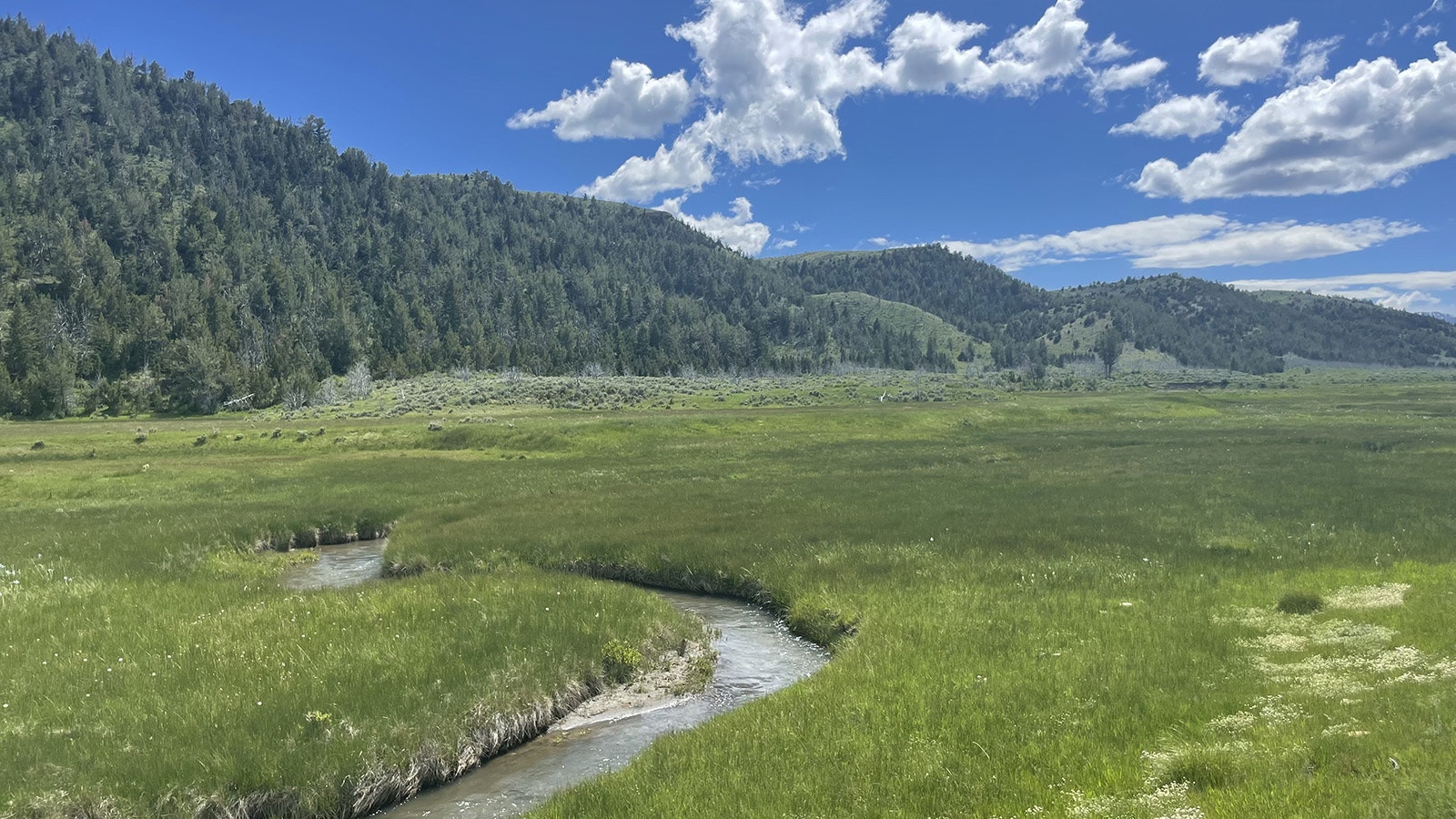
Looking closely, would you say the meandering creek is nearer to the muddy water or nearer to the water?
the water

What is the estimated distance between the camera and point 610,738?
14.9m

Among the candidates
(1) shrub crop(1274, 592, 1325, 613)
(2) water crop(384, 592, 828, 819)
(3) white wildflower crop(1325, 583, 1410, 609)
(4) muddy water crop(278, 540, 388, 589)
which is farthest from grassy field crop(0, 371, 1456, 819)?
(4) muddy water crop(278, 540, 388, 589)

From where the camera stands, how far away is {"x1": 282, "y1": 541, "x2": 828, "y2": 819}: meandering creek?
1266cm

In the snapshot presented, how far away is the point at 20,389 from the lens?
12100 centimetres

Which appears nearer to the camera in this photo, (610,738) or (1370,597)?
(610,738)

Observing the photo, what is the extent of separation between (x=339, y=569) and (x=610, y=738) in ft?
62.1

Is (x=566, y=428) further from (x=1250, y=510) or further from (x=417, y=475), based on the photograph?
(x=1250, y=510)

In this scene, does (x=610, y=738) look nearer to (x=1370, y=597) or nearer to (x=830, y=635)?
(x=830, y=635)

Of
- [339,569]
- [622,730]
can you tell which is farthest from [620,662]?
[339,569]

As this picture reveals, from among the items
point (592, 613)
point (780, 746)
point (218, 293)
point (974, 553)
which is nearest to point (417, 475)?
point (592, 613)

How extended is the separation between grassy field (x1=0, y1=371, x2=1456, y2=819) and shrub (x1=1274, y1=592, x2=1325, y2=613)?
0.38 meters

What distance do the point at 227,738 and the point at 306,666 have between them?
3.07 m

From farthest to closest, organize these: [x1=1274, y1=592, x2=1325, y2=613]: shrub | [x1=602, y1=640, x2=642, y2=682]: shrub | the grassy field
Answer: [x1=602, y1=640, x2=642, y2=682]: shrub → [x1=1274, y1=592, x2=1325, y2=613]: shrub → the grassy field

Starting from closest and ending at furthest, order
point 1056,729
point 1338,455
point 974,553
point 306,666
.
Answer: point 1056,729
point 306,666
point 974,553
point 1338,455
